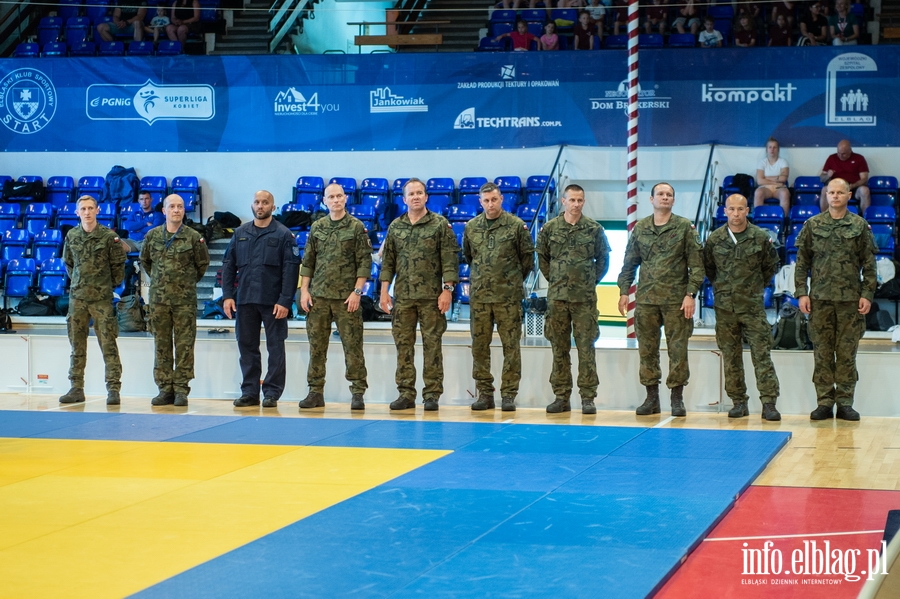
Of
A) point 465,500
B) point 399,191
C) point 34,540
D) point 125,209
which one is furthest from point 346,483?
point 125,209

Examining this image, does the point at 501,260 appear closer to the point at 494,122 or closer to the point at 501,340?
the point at 501,340

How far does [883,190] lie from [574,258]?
656 centimetres

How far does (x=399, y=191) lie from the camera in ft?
50.0

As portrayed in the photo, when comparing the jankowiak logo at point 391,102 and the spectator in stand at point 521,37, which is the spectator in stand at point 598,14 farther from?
the jankowiak logo at point 391,102

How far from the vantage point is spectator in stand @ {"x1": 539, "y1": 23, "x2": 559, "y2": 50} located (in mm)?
15367

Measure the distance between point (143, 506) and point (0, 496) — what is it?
927 millimetres

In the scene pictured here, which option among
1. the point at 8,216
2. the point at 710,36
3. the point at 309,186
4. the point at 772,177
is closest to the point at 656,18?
the point at 710,36

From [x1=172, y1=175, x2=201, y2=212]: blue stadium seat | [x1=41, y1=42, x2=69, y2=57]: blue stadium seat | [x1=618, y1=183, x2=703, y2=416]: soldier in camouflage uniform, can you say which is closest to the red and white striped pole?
[x1=618, y1=183, x2=703, y2=416]: soldier in camouflage uniform

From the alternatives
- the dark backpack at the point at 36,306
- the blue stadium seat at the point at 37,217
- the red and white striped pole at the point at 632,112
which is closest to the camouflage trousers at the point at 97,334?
the dark backpack at the point at 36,306

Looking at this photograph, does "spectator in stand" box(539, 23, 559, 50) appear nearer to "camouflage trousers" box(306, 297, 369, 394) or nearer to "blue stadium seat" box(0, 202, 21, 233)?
"camouflage trousers" box(306, 297, 369, 394)

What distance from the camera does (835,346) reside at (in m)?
8.64

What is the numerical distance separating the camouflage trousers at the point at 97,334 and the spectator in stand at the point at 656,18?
29.2ft

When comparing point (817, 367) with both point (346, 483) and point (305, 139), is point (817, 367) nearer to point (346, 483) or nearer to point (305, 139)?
point (346, 483)

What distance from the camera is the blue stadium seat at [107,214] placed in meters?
15.7
